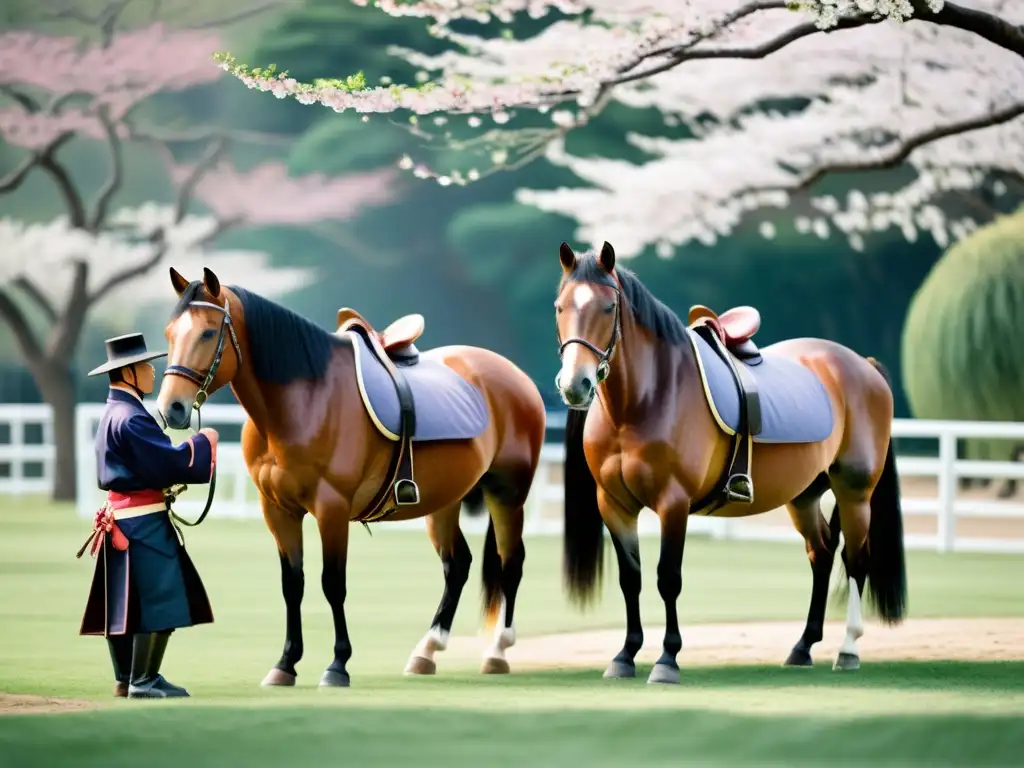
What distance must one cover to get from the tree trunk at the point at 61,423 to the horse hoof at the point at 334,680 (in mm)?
13075

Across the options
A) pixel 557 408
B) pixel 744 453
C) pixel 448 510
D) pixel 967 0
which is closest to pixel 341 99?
pixel 448 510

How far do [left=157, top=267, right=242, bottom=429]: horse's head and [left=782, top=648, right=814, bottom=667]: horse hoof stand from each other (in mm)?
2919

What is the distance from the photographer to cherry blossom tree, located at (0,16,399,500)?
20312 millimetres

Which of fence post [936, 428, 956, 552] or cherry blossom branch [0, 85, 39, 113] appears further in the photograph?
cherry blossom branch [0, 85, 39, 113]

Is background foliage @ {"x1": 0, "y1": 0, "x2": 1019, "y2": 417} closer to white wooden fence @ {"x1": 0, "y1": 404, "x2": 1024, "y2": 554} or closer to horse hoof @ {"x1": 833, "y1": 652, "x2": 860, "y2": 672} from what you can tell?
white wooden fence @ {"x1": 0, "y1": 404, "x2": 1024, "y2": 554}

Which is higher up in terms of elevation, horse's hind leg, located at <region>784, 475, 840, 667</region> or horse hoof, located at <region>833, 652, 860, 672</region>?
horse's hind leg, located at <region>784, 475, 840, 667</region>

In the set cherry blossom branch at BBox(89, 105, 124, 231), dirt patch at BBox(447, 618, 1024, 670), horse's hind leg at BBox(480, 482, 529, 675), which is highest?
cherry blossom branch at BBox(89, 105, 124, 231)

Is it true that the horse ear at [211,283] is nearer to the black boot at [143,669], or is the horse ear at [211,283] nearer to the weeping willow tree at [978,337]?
the black boot at [143,669]

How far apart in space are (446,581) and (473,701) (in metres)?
1.60

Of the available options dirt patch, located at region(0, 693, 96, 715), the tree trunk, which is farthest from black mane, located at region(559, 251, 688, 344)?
the tree trunk

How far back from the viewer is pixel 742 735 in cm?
602

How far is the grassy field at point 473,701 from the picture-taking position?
5.77m

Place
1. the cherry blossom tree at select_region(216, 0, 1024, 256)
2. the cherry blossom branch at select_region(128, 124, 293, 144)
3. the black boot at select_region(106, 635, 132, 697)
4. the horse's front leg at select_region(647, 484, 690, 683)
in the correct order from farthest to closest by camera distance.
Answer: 1. the cherry blossom branch at select_region(128, 124, 293, 144)
2. the cherry blossom tree at select_region(216, 0, 1024, 256)
3. the horse's front leg at select_region(647, 484, 690, 683)
4. the black boot at select_region(106, 635, 132, 697)

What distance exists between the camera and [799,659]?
27.2 feet
